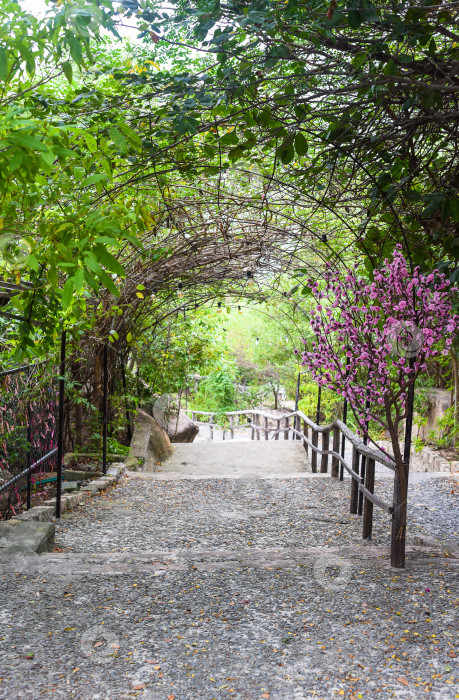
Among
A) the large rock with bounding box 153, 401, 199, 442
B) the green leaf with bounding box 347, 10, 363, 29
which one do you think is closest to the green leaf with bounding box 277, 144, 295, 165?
the green leaf with bounding box 347, 10, 363, 29

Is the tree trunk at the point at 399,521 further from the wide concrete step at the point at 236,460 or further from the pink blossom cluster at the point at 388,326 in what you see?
the wide concrete step at the point at 236,460

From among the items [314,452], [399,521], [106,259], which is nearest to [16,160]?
[106,259]

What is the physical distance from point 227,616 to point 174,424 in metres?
8.24

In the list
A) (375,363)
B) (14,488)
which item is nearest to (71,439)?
(14,488)

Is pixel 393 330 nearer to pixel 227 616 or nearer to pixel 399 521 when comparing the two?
pixel 399 521

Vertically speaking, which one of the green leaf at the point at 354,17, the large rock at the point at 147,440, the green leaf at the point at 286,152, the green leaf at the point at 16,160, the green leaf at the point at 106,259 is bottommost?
the large rock at the point at 147,440

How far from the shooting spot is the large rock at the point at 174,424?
970 centimetres

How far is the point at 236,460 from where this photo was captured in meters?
8.28

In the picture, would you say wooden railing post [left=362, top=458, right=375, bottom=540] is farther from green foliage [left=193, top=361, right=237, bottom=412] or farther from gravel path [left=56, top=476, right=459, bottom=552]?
green foliage [left=193, top=361, right=237, bottom=412]

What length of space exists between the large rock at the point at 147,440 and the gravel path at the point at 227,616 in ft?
10.6

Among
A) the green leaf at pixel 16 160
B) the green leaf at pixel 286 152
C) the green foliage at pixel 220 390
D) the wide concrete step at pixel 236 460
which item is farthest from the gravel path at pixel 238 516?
the green foliage at pixel 220 390

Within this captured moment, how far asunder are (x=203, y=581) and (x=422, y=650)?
1148 millimetres

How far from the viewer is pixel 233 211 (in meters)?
5.06

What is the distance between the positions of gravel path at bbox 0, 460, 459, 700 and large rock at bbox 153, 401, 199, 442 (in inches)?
208
